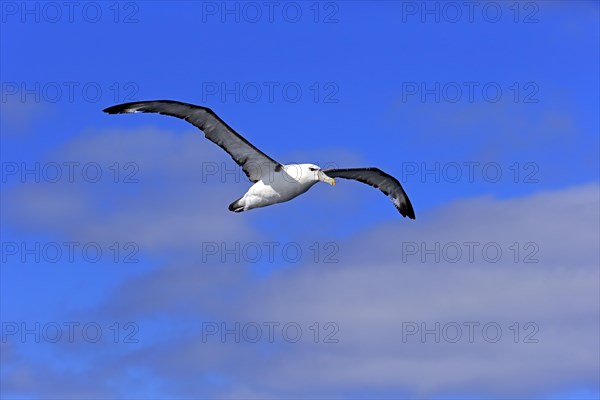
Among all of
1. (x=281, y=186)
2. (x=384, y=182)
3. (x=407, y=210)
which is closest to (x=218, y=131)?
(x=281, y=186)

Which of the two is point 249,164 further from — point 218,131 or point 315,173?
point 315,173

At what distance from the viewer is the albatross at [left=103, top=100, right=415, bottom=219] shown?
28172 millimetres

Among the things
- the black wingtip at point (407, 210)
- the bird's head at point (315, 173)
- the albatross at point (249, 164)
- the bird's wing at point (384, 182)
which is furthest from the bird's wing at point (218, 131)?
the black wingtip at point (407, 210)

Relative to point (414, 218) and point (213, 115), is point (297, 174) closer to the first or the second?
point (213, 115)

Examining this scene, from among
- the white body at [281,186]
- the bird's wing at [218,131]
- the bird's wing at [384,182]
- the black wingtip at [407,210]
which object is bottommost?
the white body at [281,186]

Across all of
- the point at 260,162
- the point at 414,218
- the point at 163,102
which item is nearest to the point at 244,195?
the point at 260,162

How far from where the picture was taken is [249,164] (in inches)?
1142

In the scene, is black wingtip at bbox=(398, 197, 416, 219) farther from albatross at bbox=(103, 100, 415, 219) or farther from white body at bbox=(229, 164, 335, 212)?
white body at bbox=(229, 164, 335, 212)

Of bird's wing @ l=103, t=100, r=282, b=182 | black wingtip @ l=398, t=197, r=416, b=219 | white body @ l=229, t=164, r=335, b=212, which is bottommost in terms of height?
white body @ l=229, t=164, r=335, b=212

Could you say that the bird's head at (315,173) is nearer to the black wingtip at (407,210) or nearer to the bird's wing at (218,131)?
the bird's wing at (218,131)

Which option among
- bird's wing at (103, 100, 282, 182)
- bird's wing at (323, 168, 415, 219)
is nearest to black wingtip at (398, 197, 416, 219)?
bird's wing at (323, 168, 415, 219)

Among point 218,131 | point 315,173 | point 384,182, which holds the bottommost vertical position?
point 315,173

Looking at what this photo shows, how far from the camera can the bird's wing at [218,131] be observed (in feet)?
92.3

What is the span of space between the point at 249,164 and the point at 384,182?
5203mm
